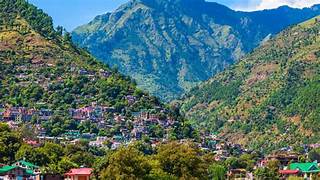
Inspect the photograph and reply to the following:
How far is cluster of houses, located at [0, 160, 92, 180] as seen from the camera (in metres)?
106

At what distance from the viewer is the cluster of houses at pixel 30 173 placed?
105562mm

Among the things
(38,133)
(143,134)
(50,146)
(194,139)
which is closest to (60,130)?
(38,133)

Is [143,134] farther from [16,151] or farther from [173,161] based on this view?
[173,161]

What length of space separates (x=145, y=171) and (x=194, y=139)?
102m

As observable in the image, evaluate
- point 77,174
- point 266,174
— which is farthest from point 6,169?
point 266,174

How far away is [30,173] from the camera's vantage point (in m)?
109

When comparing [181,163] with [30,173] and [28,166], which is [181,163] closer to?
[30,173]

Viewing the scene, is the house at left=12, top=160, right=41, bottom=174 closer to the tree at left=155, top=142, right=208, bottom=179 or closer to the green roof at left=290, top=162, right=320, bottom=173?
the tree at left=155, top=142, right=208, bottom=179

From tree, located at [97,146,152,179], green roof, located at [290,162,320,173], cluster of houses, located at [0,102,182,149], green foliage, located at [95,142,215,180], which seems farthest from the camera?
cluster of houses, located at [0,102,182,149]

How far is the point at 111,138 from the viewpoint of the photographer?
18000 cm

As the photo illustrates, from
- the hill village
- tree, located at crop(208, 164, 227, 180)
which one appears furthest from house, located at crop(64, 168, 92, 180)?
the hill village

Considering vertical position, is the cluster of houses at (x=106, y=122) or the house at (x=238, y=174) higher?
the cluster of houses at (x=106, y=122)

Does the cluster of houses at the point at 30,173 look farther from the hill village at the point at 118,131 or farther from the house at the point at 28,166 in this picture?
the hill village at the point at 118,131

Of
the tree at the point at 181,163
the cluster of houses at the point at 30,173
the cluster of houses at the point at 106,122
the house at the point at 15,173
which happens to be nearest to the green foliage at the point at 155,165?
the tree at the point at 181,163
